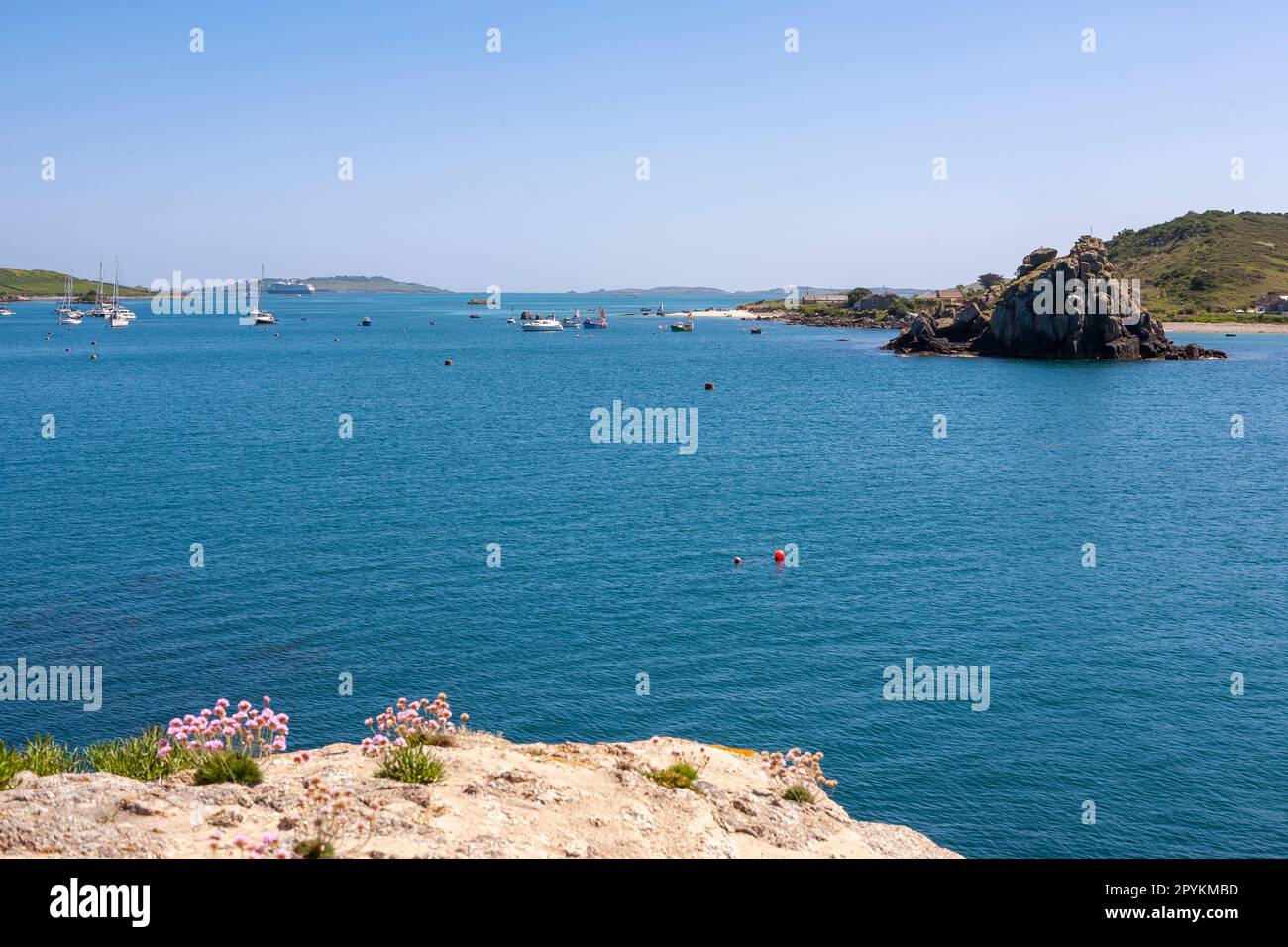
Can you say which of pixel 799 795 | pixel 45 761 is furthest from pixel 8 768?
pixel 799 795

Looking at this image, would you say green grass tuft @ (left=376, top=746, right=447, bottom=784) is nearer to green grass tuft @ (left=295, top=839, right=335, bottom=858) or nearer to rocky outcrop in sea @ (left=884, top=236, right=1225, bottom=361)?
green grass tuft @ (left=295, top=839, right=335, bottom=858)

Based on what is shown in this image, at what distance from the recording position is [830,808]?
24.2m

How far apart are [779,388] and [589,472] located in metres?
65.8

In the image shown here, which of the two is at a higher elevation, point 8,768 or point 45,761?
point 8,768

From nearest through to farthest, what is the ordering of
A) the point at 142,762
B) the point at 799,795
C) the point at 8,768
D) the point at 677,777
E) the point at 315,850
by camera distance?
1. the point at 315,850
2. the point at 8,768
3. the point at 677,777
4. the point at 142,762
5. the point at 799,795

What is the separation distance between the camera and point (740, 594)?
4878cm

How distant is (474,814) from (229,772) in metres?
5.47

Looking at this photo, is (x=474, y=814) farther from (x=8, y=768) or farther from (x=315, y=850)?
(x=8, y=768)

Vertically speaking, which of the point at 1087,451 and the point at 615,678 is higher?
the point at 1087,451

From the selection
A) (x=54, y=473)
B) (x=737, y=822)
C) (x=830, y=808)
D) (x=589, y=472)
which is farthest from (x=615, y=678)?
(x=54, y=473)
